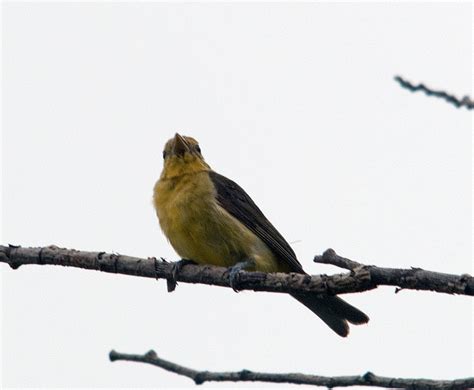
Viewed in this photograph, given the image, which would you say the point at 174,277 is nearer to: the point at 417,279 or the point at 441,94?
the point at 417,279

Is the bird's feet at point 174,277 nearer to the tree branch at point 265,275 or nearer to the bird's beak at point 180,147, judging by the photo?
the tree branch at point 265,275

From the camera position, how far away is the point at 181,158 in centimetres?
886

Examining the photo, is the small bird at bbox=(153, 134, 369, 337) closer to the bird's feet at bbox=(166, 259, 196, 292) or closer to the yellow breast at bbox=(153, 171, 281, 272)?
the yellow breast at bbox=(153, 171, 281, 272)

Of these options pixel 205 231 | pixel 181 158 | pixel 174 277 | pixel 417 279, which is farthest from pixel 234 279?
pixel 181 158

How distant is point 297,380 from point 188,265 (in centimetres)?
257

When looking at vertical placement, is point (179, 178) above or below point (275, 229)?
above

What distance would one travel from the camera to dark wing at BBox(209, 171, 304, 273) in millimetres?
8055

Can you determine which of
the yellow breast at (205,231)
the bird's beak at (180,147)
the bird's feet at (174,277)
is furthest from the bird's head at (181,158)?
the bird's feet at (174,277)

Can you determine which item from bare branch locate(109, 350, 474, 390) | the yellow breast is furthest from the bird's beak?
bare branch locate(109, 350, 474, 390)

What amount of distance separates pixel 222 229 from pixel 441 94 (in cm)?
369

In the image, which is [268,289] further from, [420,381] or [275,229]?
[275,229]

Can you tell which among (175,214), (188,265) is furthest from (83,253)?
(175,214)

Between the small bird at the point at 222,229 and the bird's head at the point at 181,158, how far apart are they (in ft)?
0.04

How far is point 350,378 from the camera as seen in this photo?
13.5 ft
